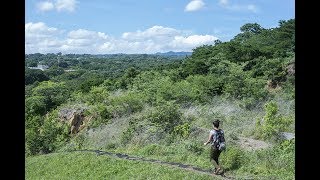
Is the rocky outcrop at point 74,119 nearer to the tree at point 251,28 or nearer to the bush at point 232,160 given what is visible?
the bush at point 232,160

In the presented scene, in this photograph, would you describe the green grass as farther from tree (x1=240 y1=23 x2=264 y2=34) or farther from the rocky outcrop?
tree (x1=240 y1=23 x2=264 y2=34)

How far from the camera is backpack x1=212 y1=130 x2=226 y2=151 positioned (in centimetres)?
714

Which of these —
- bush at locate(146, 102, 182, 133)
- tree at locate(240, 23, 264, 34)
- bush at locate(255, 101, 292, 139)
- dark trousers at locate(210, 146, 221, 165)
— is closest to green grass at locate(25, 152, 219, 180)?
dark trousers at locate(210, 146, 221, 165)

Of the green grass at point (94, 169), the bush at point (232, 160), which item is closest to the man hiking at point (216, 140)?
the green grass at point (94, 169)

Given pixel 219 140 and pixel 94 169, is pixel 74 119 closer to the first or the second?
pixel 94 169

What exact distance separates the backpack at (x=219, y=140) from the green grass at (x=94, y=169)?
1.84ft

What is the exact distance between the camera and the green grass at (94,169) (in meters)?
8.01

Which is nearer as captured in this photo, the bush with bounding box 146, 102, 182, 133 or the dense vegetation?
the dense vegetation

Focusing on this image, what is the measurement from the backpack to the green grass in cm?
56

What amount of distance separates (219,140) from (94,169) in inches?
128
